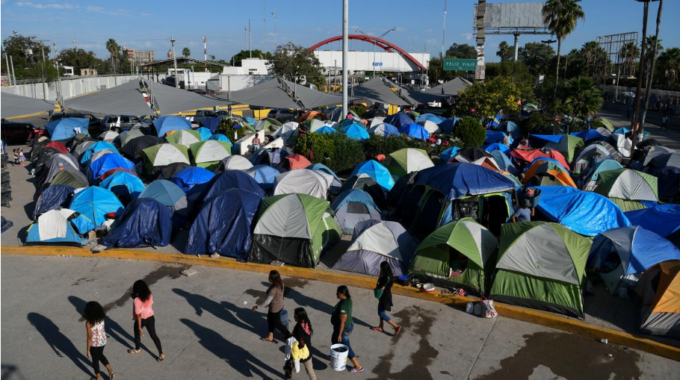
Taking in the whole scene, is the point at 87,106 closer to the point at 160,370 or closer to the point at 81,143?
the point at 81,143

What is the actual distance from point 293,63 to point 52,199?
3137cm

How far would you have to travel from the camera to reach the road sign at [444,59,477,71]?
53969 millimetres

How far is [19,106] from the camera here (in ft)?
71.8

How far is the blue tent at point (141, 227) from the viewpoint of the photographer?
11.5m

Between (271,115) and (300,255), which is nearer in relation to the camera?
(300,255)

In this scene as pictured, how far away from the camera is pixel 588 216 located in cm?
1142

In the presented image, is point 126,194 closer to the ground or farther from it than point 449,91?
closer to the ground

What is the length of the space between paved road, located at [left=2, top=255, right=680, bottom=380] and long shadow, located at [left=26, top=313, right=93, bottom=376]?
0.02 meters

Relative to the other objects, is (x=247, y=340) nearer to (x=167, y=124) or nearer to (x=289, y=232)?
(x=289, y=232)

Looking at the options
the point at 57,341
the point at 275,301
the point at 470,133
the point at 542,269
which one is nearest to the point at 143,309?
the point at 275,301

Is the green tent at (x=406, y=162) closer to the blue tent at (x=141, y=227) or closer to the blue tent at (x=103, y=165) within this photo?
the blue tent at (x=141, y=227)

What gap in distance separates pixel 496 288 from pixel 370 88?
1078 inches

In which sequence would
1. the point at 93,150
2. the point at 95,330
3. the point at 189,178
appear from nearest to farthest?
the point at 95,330 → the point at 189,178 → the point at 93,150

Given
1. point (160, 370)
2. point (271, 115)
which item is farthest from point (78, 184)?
point (271, 115)
